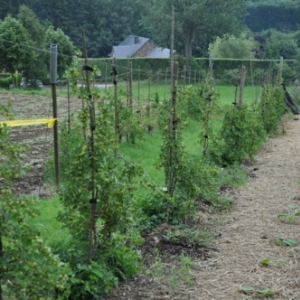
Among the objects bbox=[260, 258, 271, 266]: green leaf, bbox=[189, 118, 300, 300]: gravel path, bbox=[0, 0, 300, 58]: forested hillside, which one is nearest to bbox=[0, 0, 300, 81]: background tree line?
bbox=[0, 0, 300, 58]: forested hillside

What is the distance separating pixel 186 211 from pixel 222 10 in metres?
42.7

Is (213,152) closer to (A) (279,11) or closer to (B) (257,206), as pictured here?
(B) (257,206)

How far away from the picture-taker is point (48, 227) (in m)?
5.72

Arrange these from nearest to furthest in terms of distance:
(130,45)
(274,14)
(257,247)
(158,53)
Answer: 1. (257,247)
2. (130,45)
3. (158,53)
4. (274,14)

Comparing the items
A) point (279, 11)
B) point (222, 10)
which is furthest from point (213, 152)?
point (279, 11)

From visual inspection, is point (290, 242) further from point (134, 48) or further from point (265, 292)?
point (134, 48)

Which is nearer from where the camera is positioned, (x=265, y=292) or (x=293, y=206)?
(x=265, y=292)

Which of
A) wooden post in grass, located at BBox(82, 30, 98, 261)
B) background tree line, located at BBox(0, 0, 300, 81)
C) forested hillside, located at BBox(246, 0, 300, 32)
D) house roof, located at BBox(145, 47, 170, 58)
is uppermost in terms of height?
forested hillside, located at BBox(246, 0, 300, 32)

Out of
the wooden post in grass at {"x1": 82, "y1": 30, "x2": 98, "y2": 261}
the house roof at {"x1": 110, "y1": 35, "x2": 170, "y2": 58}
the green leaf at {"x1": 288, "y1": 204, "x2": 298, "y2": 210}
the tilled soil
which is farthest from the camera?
the house roof at {"x1": 110, "y1": 35, "x2": 170, "y2": 58}

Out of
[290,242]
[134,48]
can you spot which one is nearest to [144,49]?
[134,48]

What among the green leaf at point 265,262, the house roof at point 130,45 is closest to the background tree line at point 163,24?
the house roof at point 130,45

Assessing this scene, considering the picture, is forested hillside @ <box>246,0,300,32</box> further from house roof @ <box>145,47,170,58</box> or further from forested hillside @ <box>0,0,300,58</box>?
forested hillside @ <box>0,0,300,58</box>

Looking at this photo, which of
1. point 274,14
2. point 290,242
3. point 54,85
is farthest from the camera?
point 274,14

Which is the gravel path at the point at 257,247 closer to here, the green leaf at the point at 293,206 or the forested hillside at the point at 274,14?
the green leaf at the point at 293,206
